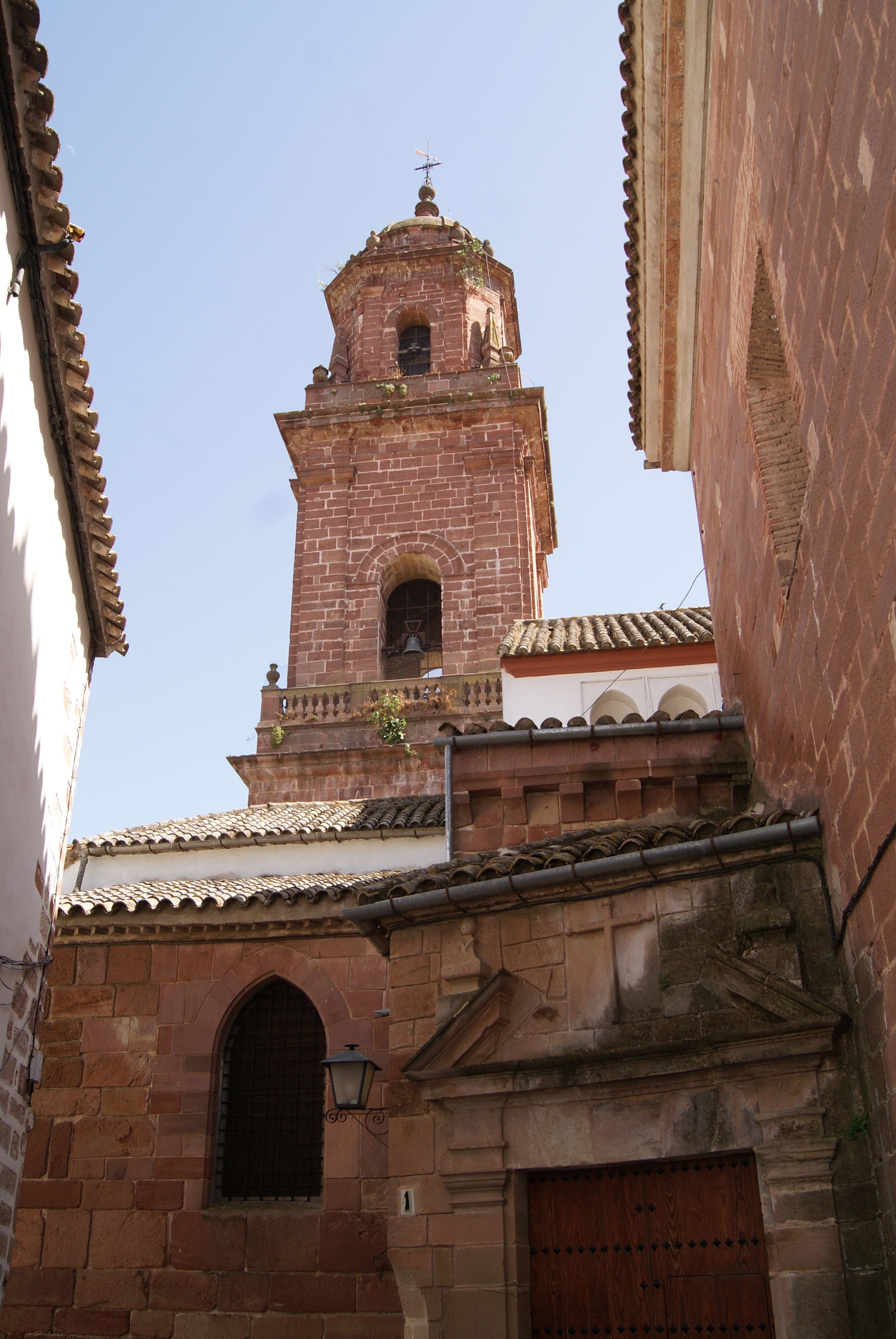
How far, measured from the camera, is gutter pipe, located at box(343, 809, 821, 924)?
Result: 6.47 metres

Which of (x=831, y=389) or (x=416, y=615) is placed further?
(x=416, y=615)

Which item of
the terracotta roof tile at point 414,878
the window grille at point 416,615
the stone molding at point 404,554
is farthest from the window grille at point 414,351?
the terracotta roof tile at point 414,878

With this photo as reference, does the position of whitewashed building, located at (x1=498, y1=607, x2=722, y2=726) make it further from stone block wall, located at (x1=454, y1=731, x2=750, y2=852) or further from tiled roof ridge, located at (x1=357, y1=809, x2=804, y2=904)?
tiled roof ridge, located at (x1=357, y1=809, x2=804, y2=904)

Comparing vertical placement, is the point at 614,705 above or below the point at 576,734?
above

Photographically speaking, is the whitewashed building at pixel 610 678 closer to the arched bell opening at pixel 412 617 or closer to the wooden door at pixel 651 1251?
the wooden door at pixel 651 1251

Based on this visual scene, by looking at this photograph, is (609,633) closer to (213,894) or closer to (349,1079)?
(213,894)

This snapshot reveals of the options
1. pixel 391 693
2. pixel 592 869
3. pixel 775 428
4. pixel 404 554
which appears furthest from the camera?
pixel 404 554

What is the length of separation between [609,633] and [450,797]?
5697 millimetres

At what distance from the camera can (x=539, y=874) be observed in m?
7.29

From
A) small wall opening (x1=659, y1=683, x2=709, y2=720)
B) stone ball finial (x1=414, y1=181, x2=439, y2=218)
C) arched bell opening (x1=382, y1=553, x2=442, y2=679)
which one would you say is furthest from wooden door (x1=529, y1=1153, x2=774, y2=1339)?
stone ball finial (x1=414, y1=181, x2=439, y2=218)

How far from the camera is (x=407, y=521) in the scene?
22.2 m

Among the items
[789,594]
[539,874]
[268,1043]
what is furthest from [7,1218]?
[789,594]

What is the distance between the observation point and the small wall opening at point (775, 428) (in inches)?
272

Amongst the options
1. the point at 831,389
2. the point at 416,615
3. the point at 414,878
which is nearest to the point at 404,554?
the point at 416,615
